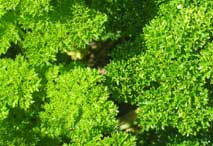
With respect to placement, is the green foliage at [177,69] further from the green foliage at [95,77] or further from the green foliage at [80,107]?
the green foliage at [80,107]

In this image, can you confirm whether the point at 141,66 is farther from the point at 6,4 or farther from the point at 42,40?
the point at 6,4

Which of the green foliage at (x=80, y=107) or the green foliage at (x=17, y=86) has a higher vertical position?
the green foliage at (x=17, y=86)

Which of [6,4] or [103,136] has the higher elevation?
[6,4]

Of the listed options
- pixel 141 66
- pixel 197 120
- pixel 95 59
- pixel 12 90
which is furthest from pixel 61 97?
pixel 95 59

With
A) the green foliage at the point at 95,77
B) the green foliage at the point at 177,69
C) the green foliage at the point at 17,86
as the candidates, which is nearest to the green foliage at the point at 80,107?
the green foliage at the point at 95,77

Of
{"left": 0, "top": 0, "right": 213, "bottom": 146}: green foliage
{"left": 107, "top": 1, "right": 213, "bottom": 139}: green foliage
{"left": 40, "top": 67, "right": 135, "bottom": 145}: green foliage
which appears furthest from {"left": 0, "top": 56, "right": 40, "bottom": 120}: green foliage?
{"left": 107, "top": 1, "right": 213, "bottom": 139}: green foliage

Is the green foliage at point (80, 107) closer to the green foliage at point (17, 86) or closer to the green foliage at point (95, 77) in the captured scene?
the green foliage at point (95, 77)

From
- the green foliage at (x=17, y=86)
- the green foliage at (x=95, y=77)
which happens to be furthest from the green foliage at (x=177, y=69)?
the green foliage at (x=17, y=86)

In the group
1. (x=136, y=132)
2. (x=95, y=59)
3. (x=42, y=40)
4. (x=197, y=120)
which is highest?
(x=95, y=59)

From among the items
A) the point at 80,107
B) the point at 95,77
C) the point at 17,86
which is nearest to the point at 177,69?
the point at 95,77

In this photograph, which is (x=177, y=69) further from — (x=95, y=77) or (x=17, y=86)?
(x=17, y=86)

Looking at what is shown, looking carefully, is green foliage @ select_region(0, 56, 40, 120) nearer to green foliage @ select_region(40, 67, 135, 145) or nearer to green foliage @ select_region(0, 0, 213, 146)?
green foliage @ select_region(0, 0, 213, 146)
